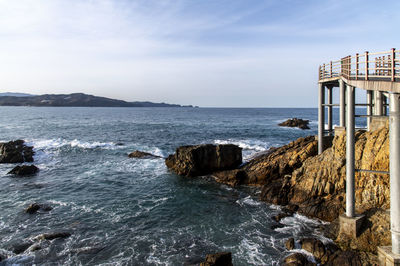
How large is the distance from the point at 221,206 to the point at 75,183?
15.9 meters

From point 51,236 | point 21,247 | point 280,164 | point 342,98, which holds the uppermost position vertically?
point 342,98

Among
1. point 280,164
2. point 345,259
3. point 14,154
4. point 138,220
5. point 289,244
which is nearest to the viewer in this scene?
point 345,259

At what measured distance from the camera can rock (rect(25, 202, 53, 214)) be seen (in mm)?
19953

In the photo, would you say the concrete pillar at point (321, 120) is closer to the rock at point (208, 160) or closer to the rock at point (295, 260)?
the rock at point (208, 160)

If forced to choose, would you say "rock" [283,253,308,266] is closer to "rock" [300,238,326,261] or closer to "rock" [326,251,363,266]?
"rock" [300,238,326,261]

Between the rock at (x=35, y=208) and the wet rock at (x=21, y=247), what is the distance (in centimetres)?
509

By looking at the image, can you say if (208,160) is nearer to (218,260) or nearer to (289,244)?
(289,244)

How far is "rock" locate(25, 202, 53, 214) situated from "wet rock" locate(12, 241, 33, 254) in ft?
16.7

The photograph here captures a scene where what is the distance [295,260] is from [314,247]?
1571 mm

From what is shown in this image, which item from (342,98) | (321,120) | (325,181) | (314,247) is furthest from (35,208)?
(321,120)

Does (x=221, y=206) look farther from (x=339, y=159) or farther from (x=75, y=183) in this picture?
(x=75, y=183)

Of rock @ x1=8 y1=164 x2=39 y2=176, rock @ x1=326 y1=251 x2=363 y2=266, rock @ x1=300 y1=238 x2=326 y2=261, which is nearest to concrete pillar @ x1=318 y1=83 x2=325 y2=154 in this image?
rock @ x1=300 y1=238 x2=326 y2=261

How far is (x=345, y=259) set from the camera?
12484 mm

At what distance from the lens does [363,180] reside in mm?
16703
